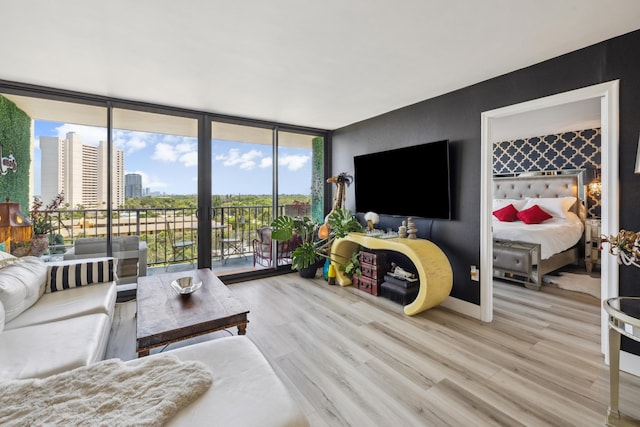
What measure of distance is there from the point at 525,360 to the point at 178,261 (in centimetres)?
436

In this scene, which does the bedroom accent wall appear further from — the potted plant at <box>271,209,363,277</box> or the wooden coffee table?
the wooden coffee table

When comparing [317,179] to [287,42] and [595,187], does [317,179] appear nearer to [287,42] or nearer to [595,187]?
[287,42]

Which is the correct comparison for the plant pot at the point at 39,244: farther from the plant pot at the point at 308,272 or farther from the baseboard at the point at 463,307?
the baseboard at the point at 463,307

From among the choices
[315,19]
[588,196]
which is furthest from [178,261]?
[588,196]

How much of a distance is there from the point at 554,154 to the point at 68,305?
22.8ft

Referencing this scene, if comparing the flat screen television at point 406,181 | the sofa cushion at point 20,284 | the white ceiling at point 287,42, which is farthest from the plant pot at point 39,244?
the flat screen television at point 406,181

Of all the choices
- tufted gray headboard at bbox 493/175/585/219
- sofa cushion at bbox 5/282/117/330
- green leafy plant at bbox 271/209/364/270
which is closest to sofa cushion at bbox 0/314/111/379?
sofa cushion at bbox 5/282/117/330

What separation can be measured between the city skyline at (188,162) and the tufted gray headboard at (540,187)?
401cm

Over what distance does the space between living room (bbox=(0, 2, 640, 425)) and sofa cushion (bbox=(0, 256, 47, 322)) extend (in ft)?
5.32

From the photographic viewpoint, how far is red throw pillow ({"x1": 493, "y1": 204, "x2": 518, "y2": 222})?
5.12 meters

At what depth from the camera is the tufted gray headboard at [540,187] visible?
4938 millimetres

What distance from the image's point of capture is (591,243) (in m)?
4.54

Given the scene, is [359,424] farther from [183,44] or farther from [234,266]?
[234,266]

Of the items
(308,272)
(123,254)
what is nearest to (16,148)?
(123,254)
